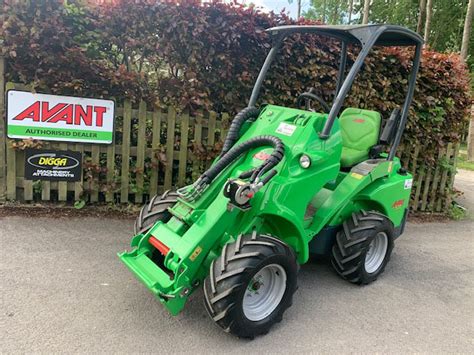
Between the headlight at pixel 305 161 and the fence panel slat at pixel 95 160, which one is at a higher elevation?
the headlight at pixel 305 161

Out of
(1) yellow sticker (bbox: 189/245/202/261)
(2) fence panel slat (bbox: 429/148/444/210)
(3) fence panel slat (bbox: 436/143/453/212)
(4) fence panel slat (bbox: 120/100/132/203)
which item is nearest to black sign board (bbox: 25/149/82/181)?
(4) fence panel slat (bbox: 120/100/132/203)

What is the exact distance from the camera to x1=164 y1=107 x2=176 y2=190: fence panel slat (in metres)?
5.44

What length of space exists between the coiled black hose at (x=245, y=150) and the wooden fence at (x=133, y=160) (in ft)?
6.53

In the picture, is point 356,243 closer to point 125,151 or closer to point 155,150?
point 155,150

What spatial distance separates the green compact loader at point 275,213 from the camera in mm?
A: 2926

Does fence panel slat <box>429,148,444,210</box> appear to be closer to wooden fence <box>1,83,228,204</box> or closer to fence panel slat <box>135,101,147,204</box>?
wooden fence <box>1,83,228,204</box>

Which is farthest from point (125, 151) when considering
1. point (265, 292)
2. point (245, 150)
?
point (265, 292)

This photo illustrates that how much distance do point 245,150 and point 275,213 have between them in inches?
28.7

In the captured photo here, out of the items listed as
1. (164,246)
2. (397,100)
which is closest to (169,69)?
(164,246)

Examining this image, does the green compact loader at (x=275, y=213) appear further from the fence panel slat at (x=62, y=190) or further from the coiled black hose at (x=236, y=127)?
the fence panel slat at (x=62, y=190)

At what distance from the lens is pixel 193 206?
11.2 feet

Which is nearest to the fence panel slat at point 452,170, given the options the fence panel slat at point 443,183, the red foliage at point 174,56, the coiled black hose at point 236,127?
the fence panel slat at point 443,183

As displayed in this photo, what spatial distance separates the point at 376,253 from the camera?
4.25 meters

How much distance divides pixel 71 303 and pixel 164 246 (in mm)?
891
